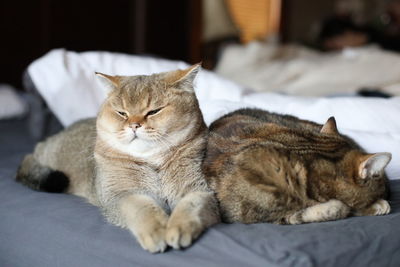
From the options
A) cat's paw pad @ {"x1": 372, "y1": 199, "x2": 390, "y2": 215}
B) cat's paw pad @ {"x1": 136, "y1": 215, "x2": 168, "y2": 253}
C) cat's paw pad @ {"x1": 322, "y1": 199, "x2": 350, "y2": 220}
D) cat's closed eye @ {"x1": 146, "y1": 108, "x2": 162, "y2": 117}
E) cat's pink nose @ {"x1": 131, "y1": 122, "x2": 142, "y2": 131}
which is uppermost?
cat's closed eye @ {"x1": 146, "y1": 108, "x2": 162, "y2": 117}

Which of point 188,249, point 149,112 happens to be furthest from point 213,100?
point 188,249

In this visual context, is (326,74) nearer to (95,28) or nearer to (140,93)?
(140,93)

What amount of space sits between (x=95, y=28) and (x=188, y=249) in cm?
340

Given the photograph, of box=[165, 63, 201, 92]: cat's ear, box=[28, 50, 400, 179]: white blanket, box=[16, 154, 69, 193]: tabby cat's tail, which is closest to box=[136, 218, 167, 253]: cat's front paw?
box=[165, 63, 201, 92]: cat's ear

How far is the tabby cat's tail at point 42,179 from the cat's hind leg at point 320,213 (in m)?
0.84

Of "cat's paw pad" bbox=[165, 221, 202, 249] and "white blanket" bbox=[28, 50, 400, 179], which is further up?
"white blanket" bbox=[28, 50, 400, 179]

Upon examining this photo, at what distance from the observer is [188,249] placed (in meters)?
1.02

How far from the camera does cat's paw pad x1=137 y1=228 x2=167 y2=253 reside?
1029 millimetres

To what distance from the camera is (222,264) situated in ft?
3.17

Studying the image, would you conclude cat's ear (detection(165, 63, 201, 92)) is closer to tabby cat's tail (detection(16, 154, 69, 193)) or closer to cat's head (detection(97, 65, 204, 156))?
cat's head (detection(97, 65, 204, 156))

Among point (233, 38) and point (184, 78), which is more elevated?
point (184, 78)

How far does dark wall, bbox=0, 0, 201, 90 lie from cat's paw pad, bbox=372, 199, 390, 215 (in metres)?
3.08

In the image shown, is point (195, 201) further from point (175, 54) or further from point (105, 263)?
point (175, 54)

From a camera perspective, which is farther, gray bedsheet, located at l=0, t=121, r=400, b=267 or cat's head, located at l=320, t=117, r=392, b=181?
cat's head, located at l=320, t=117, r=392, b=181
